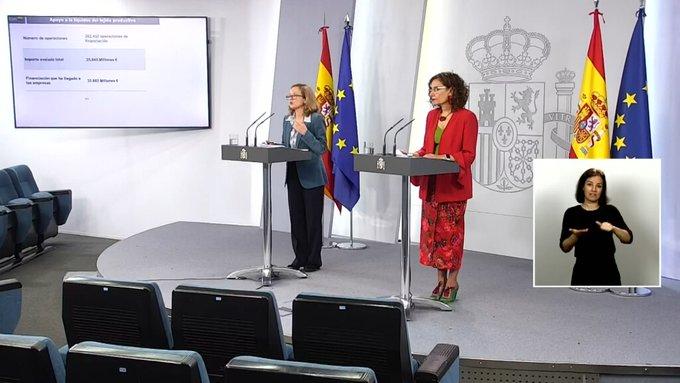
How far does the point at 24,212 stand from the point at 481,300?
14.7 ft

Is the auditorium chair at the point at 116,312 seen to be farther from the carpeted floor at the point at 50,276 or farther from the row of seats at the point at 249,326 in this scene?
the carpeted floor at the point at 50,276

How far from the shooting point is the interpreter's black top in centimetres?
327

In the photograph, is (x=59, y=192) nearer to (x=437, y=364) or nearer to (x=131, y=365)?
(x=437, y=364)

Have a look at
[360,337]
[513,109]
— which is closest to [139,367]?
[360,337]

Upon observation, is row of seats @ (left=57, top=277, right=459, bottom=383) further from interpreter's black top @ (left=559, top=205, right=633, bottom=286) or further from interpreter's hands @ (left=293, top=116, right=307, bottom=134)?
interpreter's hands @ (left=293, top=116, right=307, bottom=134)

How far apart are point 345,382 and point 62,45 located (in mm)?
7557

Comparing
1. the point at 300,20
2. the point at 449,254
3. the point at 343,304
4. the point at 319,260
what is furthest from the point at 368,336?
the point at 300,20

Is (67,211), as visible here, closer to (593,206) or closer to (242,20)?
(242,20)

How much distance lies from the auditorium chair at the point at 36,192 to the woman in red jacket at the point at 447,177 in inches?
189

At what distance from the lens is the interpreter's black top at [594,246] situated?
3268 mm

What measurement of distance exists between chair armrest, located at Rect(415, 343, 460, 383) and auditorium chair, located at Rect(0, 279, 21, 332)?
206cm

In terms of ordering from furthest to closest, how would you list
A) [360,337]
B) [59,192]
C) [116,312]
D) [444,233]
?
[59,192]
[444,233]
[116,312]
[360,337]

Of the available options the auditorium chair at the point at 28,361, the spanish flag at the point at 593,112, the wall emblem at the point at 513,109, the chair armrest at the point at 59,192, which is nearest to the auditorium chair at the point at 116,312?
the auditorium chair at the point at 28,361

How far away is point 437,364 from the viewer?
3.01 meters
